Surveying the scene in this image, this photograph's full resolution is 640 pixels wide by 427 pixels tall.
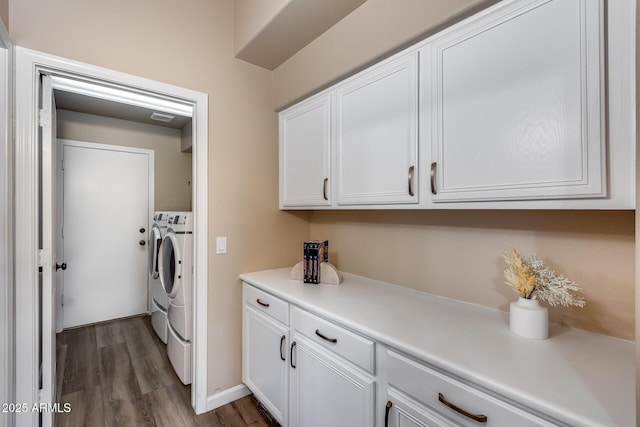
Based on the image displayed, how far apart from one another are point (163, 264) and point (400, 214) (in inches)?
85.2

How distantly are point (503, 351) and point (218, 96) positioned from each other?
6.73 ft

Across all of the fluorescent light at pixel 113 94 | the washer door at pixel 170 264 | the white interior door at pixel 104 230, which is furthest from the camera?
the white interior door at pixel 104 230

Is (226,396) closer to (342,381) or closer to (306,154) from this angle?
(342,381)

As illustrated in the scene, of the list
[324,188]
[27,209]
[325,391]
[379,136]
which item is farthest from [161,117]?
[325,391]

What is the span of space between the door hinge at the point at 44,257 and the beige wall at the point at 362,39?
1622mm

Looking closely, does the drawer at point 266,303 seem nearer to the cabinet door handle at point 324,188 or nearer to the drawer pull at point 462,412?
the cabinet door handle at point 324,188

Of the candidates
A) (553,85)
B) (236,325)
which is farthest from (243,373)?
(553,85)

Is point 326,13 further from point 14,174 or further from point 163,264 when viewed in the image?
point 163,264

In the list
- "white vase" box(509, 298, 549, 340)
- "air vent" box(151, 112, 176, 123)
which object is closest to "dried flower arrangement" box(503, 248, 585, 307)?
"white vase" box(509, 298, 549, 340)

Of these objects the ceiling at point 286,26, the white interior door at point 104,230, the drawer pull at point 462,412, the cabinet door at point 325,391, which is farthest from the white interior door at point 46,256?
the white interior door at point 104,230

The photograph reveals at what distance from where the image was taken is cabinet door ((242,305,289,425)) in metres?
1.62

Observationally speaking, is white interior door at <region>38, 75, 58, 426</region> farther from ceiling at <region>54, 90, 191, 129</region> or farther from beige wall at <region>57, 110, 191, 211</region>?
beige wall at <region>57, 110, 191, 211</region>

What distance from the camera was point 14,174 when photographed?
4.37ft

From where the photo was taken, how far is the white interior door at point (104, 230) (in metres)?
3.17
